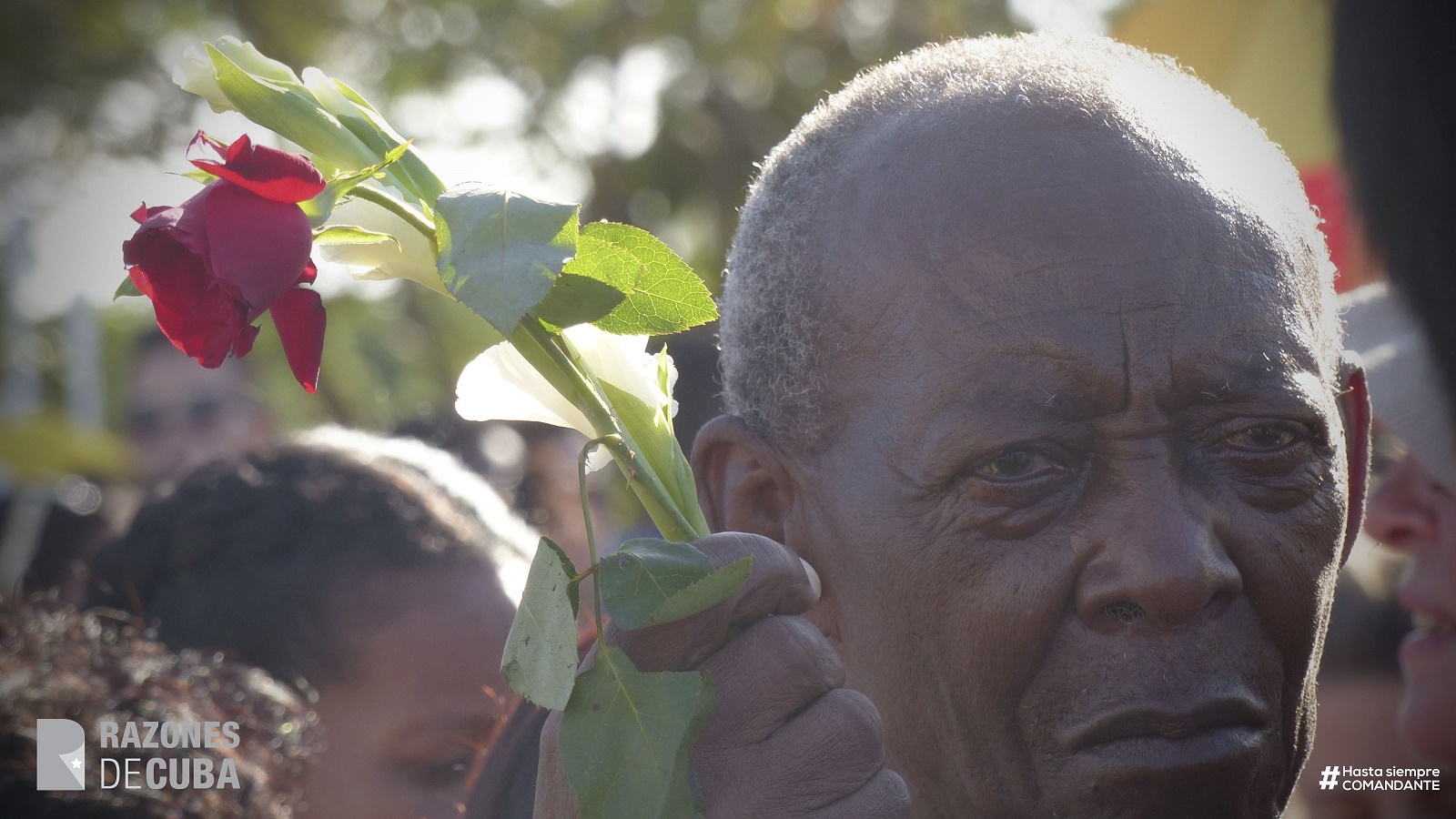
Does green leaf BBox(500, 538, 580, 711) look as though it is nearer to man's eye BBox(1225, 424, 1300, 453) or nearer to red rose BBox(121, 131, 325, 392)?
red rose BBox(121, 131, 325, 392)

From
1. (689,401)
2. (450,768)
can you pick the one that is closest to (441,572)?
(450,768)

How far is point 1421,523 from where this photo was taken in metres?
3.44

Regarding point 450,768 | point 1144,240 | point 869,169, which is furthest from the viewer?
point 450,768

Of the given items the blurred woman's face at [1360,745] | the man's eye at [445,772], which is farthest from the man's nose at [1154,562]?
the blurred woman's face at [1360,745]

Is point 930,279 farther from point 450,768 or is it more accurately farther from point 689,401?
point 689,401

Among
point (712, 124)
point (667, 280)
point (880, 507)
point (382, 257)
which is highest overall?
point (712, 124)

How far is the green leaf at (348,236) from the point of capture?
1.62 metres

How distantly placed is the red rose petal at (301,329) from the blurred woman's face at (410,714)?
1.36 m

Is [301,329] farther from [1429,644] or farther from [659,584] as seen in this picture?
[1429,644]

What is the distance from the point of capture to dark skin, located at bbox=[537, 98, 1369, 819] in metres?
1.81

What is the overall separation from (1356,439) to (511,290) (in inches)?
64.2

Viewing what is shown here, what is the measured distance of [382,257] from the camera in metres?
1.66

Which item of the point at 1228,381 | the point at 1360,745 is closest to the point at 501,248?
the point at 1228,381

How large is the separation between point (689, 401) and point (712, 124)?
6.12 meters
